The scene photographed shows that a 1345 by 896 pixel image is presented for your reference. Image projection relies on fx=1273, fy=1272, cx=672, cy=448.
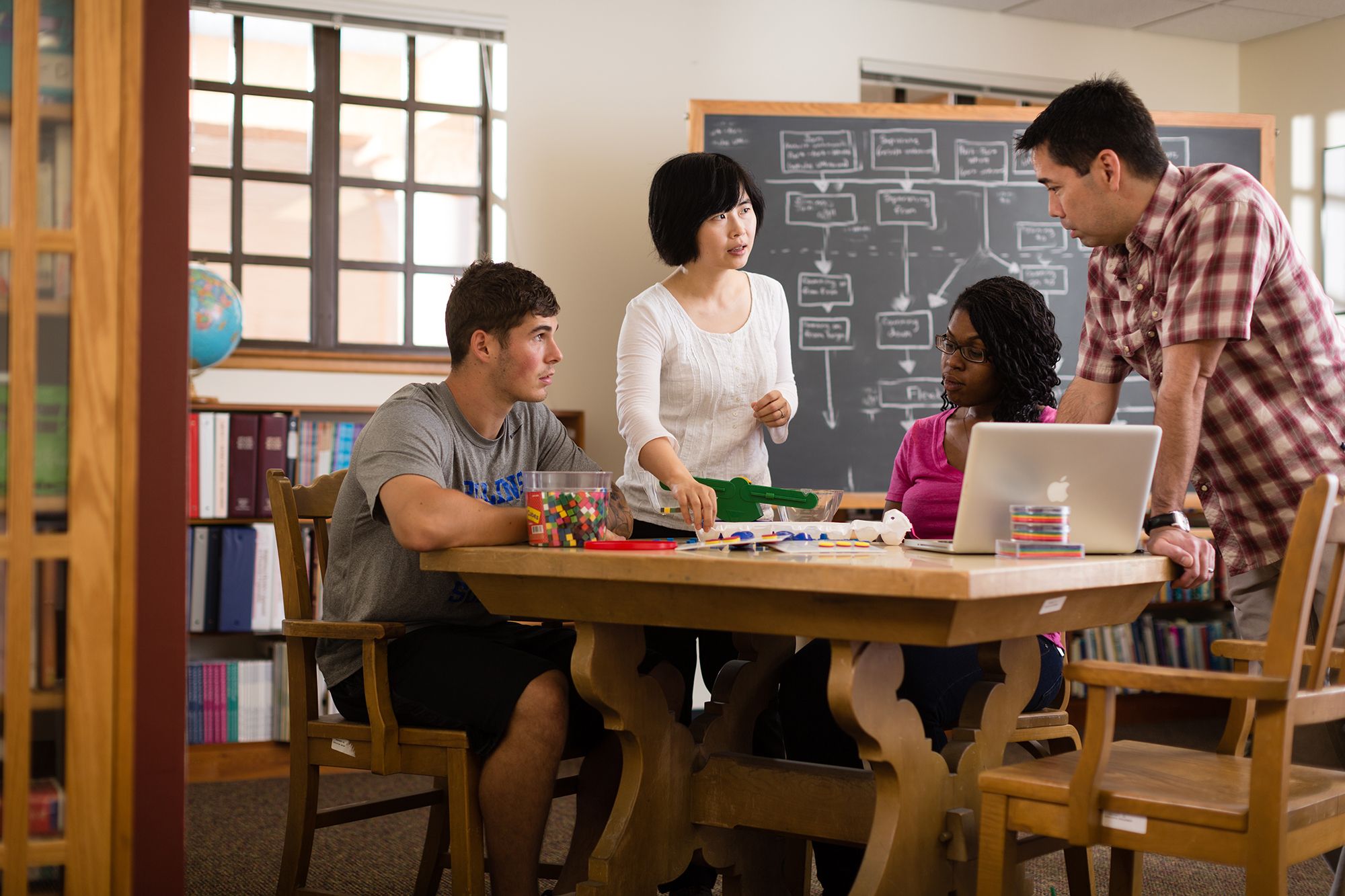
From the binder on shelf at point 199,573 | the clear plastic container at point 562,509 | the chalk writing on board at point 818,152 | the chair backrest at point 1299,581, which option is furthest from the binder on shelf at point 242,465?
the chair backrest at point 1299,581

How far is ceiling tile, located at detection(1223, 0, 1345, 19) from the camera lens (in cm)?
466

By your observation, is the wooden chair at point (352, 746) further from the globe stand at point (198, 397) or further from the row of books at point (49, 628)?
the globe stand at point (198, 397)

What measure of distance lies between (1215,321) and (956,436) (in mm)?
631

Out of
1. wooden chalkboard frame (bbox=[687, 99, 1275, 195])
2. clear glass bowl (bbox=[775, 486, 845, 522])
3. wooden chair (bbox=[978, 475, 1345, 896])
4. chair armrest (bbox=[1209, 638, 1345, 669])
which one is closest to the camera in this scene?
wooden chair (bbox=[978, 475, 1345, 896])

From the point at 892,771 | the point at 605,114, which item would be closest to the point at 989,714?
the point at 892,771

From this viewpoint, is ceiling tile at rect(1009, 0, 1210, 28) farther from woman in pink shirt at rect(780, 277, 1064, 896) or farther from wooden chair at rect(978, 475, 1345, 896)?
wooden chair at rect(978, 475, 1345, 896)

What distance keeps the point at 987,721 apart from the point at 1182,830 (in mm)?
411

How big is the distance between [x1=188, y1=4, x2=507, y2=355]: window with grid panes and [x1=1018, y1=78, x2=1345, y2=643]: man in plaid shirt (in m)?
2.52

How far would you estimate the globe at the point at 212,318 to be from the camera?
11.8ft

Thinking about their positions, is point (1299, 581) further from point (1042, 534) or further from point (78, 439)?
point (78, 439)

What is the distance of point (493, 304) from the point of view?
7.35ft

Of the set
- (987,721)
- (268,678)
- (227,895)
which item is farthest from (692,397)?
(268,678)

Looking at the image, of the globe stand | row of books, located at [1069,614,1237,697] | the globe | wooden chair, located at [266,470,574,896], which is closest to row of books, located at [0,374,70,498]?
wooden chair, located at [266,470,574,896]

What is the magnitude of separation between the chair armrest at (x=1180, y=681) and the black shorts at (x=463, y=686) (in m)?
0.89
